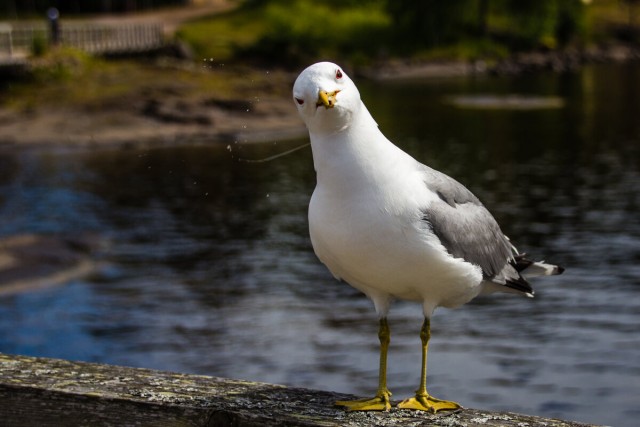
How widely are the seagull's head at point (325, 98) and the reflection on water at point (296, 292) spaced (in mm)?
6454

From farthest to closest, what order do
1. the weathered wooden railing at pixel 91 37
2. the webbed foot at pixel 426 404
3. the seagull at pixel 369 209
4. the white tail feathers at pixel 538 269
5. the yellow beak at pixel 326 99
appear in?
the weathered wooden railing at pixel 91 37
the white tail feathers at pixel 538 269
the webbed foot at pixel 426 404
the seagull at pixel 369 209
the yellow beak at pixel 326 99

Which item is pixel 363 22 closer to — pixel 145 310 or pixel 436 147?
pixel 436 147

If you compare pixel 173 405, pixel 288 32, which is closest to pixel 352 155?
pixel 173 405

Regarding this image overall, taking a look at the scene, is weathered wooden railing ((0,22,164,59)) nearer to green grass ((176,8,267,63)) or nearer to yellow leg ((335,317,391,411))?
green grass ((176,8,267,63))

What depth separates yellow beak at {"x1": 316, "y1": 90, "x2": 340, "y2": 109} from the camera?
3.90 metres

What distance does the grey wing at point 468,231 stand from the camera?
4.50m

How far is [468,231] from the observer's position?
4840mm

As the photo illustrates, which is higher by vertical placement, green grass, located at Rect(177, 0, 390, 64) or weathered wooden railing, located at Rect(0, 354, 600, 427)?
green grass, located at Rect(177, 0, 390, 64)

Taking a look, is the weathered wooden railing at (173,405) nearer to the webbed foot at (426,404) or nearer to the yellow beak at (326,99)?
the webbed foot at (426,404)

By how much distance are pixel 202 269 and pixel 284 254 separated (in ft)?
5.45

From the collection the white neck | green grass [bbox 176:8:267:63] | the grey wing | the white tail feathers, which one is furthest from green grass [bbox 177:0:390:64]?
the white neck

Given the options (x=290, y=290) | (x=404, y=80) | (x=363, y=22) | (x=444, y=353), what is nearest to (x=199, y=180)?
(x=290, y=290)

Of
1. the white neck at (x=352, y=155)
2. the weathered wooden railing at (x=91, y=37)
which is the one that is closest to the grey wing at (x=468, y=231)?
the white neck at (x=352, y=155)

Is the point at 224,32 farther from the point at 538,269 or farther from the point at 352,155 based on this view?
the point at 352,155
